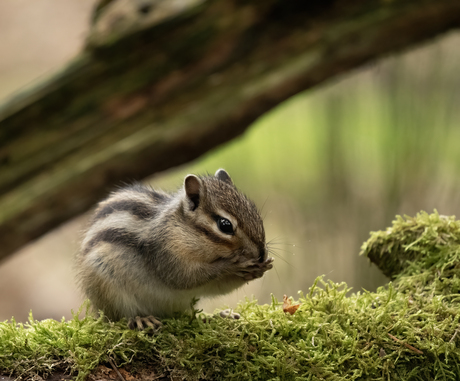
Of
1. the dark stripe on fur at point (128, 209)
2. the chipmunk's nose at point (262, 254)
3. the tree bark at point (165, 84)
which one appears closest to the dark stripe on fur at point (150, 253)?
the dark stripe on fur at point (128, 209)

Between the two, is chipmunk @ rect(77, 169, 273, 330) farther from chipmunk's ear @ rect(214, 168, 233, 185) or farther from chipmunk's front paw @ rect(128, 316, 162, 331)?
chipmunk's ear @ rect(214, 168, 233, 185)

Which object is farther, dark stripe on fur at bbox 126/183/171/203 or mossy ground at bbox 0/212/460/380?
dark stripe on fur at bbox 126/183/171/203

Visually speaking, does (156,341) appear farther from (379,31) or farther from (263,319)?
(379,31)

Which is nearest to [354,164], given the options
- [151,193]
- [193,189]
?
[151,193]

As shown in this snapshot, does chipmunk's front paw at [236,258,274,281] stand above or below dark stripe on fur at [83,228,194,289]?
below

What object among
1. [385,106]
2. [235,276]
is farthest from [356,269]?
[235,276]

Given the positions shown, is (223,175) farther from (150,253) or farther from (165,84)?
(165,84)

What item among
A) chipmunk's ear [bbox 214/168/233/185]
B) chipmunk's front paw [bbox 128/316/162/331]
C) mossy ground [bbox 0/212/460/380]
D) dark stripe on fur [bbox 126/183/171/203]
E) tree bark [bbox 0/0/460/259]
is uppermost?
tree bark [bbox 0/0/460/259]

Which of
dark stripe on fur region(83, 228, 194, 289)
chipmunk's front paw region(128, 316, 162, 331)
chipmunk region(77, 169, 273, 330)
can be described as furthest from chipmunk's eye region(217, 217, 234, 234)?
chipmunk's front paw region(128, 316, 162, 331)
